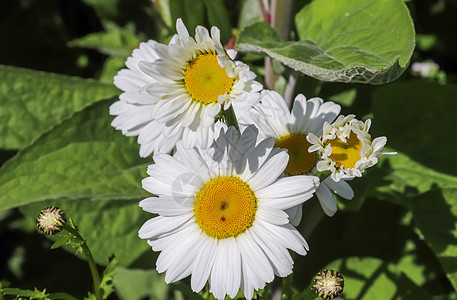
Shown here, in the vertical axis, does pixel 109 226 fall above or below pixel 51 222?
below

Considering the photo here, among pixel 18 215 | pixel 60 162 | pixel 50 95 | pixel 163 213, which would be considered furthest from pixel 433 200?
pixel 18 215

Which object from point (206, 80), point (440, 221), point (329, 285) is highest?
point (206, 80)

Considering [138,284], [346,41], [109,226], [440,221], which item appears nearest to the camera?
[346,41]

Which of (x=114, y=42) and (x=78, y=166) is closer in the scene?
(x=78, y=166)

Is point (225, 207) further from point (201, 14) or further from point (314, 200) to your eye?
point (201, 14)

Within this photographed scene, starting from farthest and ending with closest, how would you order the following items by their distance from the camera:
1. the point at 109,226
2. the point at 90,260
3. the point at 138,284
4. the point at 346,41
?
the point at 138,284 < the point at 109,226 < the point at 346,41 < the point at 90,260

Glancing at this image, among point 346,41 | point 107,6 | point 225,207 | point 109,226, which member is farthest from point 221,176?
point 107,6

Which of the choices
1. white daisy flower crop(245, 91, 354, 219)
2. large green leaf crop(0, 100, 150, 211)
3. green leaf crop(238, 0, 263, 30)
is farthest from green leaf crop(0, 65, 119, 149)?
white daisy flower crop(245, 91, 354, 219)

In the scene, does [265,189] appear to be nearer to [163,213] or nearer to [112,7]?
[163,213]

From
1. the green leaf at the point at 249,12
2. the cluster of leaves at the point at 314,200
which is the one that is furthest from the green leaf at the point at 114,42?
the green leaf at the point at 249,12
